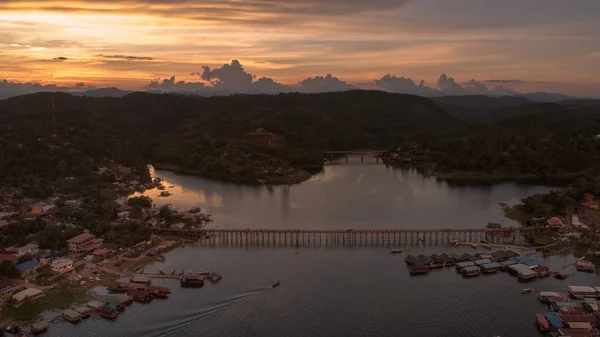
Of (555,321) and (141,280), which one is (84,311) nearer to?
Result: (141,280)

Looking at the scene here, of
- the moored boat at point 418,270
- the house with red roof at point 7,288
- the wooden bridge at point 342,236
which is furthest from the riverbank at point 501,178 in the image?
the house with red roof at point 7,288

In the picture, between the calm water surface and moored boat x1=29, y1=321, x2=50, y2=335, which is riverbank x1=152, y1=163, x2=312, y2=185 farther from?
moored boat x1=29, y1=321, x2=50, y2=335

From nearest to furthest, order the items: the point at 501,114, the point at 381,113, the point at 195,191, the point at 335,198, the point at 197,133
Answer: the point at 335,198
the point at 195,191
the point at 197,133
the point at 381,113
the point at 501,114

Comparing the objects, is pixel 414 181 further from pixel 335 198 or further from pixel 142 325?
pixel 142 325

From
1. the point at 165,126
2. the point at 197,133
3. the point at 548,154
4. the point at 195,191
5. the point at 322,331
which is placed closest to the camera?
the point at 322,331

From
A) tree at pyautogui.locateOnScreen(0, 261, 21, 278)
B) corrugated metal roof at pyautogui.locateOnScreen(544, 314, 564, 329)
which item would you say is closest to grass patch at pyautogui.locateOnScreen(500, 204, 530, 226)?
corrugated metal roof at pyautogui.locateOnScreen(544, 314, 564, 329)

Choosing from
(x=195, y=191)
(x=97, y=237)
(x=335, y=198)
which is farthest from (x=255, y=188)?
(x=97, y=237)
